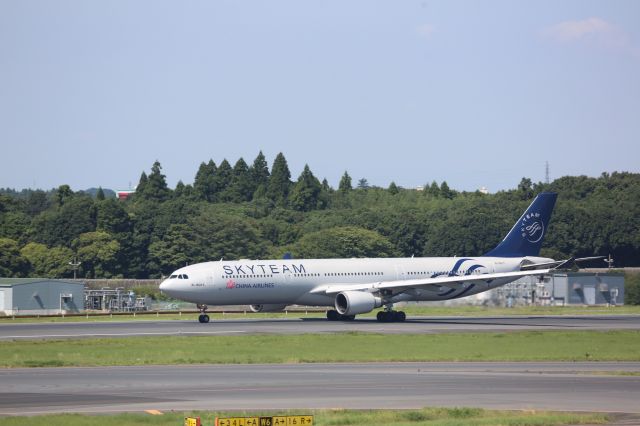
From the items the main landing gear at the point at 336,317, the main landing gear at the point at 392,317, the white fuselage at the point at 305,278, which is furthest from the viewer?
the main landing gear at the point at 336,317

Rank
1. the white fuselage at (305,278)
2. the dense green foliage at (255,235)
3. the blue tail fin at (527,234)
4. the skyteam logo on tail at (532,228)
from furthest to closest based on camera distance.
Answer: the dense green foliage at (255,235)
the skyteam logo on tail at (532,228)
the blue tail fin at (527,234)
the white fuselage at (305,278)

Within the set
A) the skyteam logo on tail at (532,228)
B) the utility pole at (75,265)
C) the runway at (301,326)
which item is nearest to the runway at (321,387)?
the runway at (301,326)

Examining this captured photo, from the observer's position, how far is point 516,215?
172000 mm

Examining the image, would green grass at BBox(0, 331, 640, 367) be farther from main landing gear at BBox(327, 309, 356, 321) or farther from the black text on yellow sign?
the black text on yellow sign

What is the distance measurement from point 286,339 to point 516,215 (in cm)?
11964

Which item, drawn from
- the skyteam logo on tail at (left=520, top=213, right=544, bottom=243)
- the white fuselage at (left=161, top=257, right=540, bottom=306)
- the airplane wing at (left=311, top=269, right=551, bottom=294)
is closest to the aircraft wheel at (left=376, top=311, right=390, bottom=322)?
the white fuselage at (left=161, top=257, right=540, bottom=306)

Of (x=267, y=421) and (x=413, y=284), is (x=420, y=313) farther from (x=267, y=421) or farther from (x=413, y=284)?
(x=267, y=421)

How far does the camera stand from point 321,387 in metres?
36.5

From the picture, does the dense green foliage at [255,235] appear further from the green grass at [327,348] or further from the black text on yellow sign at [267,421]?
the black text on yellow sign at [267,421]

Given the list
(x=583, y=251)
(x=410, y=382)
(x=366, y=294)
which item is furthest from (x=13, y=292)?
(x=583, y=251)

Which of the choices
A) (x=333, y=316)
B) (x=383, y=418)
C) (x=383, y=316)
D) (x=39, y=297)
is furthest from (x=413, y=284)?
(x=383, y=418)

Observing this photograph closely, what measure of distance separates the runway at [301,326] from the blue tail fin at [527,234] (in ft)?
21.3

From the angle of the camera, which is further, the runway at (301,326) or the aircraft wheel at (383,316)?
the aircraft wheel at (383,316)

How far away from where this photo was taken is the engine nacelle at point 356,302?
73625 millimetres
